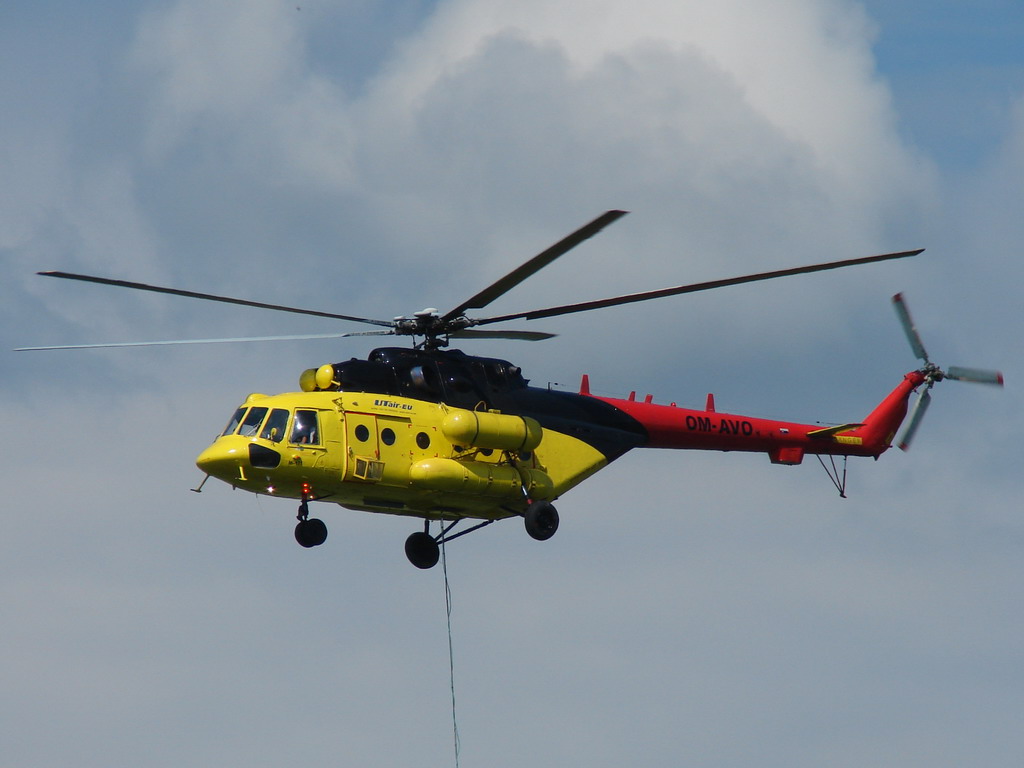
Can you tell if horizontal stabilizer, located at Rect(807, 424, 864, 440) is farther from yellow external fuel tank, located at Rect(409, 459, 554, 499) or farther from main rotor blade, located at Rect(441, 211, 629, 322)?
main rotor blade, located at Rect(441, 211, 629, 322)

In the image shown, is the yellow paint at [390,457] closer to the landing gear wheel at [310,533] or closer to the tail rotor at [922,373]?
the landing gear wheel at [310,533]

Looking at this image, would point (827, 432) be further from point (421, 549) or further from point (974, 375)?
point (421, 549)

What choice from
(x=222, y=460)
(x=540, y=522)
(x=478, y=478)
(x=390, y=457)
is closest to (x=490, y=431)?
(x=478, y=478)

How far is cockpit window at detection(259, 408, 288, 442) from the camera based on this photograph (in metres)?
30.4

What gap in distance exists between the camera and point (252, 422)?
30.7 m

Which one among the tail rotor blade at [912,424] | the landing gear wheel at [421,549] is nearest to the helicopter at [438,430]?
the landing gear wheel at [421,549]

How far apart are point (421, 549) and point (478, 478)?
3.06 meters

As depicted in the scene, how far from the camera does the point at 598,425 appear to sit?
35469mm

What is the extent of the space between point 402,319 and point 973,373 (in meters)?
15.9

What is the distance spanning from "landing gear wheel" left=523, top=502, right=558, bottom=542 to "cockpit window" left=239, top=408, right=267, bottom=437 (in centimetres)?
608

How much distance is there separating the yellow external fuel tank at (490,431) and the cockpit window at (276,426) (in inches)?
134

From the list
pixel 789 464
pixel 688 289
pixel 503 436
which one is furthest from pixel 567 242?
pixel 789 464

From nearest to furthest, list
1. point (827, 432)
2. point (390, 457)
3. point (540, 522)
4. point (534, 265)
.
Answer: point (534, 265) → point (390, 457) → point (540, 522) → point (827, 432)

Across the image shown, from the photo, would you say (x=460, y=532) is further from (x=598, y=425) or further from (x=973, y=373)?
(x=973, y=373)
